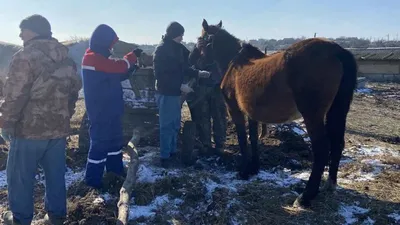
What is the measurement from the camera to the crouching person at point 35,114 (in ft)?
11.6

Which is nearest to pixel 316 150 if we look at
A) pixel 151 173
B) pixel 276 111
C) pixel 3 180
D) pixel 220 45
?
pixel 276 111

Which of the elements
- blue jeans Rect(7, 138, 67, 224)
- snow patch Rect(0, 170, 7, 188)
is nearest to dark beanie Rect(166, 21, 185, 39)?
blue jeans Rect(7, 138, 67, 224)

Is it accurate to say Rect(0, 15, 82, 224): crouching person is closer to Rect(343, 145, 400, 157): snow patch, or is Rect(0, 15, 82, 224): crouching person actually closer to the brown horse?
the brown horse

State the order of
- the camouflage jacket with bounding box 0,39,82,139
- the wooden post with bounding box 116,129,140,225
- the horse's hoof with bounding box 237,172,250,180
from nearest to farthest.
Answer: the camouflage jacket with bounding box 0,39,82,139, the wooden post with bounding box 116,129,140,225, the horse's hoof with bounding box 237,172,250,180

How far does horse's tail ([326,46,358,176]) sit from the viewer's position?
442 centimetres

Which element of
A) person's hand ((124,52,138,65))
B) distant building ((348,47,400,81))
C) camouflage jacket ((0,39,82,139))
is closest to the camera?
camouflage jacket ((0,39,82,139))

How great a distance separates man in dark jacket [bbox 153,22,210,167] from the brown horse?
901 mm

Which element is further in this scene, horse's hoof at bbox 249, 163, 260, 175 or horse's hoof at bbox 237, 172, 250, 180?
horse's hoof at bbox 249, 163, 260, 175

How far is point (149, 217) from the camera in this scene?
4.20 metres

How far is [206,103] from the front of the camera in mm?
6789

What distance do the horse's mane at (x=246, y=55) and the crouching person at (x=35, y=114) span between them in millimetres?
2698

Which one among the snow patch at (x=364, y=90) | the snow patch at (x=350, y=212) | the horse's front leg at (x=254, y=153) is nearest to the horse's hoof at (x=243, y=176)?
the horse's front leg at (x=254, y=153)

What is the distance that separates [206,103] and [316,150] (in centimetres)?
264

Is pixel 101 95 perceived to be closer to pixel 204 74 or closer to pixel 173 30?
pixel 173 30
